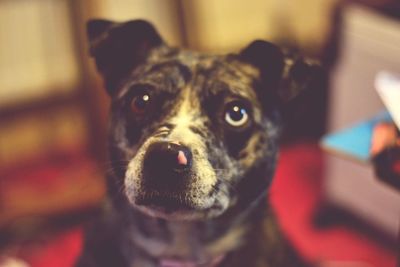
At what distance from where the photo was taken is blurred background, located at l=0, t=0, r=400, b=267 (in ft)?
8.29

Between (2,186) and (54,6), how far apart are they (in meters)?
1.04

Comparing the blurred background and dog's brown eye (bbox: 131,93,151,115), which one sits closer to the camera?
dog's brown eye (bbox: 131,93,151,115)

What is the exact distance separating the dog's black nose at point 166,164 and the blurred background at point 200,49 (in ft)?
3.56

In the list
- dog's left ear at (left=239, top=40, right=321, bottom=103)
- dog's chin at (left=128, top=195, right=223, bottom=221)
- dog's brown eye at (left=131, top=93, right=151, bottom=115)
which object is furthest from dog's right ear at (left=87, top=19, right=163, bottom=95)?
dog's chin at (left=128, top=195, right=223, bottom=221)

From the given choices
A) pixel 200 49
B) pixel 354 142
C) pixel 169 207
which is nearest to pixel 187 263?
pixel 169 207

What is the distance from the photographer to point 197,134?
1365mm

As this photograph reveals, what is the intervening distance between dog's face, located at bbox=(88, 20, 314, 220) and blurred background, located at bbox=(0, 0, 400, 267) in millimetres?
766

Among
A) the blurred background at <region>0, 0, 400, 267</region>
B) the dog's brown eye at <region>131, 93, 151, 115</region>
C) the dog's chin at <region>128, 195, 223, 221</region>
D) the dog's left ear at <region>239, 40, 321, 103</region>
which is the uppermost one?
the dog's left ear at <region>239, 40, 321, 103</region>

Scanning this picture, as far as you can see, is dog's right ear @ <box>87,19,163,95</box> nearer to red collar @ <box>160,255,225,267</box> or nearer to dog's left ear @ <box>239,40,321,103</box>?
dog's left ear @ <box>239,40,321,103</box>

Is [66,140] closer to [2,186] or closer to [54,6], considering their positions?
[2,186]

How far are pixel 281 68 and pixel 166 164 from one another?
1.42 feet

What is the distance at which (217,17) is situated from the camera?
11.5 feet

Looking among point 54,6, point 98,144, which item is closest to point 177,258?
point 98,144

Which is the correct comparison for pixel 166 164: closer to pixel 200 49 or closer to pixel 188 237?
pixel 188 237
